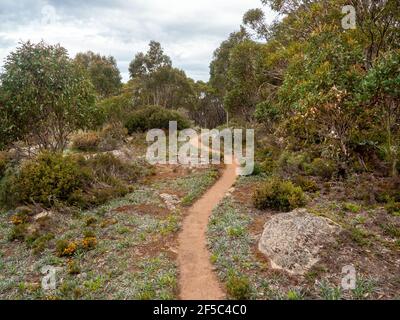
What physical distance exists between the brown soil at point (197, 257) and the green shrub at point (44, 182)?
24.3ft

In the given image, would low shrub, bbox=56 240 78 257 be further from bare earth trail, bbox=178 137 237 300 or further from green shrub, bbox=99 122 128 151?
green shrub, bbox=99 122 128 151

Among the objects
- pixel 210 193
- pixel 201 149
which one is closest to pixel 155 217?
pixel 210 193

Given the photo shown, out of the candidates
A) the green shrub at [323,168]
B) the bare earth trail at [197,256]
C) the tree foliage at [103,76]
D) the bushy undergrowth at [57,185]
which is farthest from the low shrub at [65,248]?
the tree foliage at [103,76]

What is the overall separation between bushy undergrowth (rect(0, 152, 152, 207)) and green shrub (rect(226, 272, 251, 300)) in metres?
11.5

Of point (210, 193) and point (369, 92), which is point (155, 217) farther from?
point (369, 92)

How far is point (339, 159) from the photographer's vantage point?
19.9 metres

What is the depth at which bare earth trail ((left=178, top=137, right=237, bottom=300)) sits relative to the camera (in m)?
9.91

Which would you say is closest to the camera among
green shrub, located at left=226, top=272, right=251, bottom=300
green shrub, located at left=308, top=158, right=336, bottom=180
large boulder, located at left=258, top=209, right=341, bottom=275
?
green shrub, located at left=226, top=272, right=251, bottom=300

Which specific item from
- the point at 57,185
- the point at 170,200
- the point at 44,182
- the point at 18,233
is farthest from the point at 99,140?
the point at 18,233

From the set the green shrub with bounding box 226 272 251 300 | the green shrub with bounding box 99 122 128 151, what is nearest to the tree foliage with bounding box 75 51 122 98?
the green shrub with bounding box 99 122 128 151

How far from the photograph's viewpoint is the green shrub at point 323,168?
20.3m

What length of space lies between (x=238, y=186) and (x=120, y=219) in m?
8.00

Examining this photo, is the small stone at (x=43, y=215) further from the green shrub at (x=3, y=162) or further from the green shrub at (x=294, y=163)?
the green shrub at (x=294, y=163)

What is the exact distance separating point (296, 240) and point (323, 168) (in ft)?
34.8
